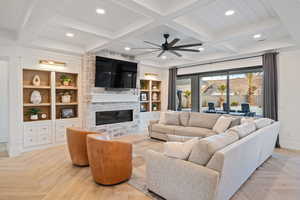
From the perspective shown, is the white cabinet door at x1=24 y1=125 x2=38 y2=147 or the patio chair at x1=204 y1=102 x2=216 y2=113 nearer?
the white cabinet door at x1=24 y1=125 x2=38 y2=147

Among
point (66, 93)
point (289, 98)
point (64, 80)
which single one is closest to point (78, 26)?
point (64, 80)

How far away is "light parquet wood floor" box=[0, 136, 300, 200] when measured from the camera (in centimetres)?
234

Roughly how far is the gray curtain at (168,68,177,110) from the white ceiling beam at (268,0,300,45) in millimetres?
4473

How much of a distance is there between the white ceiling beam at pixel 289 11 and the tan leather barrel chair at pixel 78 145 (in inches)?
142

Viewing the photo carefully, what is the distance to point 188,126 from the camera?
16.7ft

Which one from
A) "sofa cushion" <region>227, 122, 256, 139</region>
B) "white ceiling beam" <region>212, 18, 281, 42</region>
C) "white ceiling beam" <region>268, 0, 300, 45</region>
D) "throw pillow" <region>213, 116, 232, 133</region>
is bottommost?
"throw pillow" <region>213, 116, 232, 133</region>

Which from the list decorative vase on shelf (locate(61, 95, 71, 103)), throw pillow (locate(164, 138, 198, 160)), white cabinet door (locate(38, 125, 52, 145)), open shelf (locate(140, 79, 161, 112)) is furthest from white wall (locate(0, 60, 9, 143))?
throw pillow (locate(164, 138, 198, 160))

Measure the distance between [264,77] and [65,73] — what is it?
19.4 feet

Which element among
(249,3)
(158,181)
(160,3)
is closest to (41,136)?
(158,181)

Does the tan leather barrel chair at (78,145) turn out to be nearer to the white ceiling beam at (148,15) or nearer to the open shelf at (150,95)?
the white ceiling beam at (148,15)

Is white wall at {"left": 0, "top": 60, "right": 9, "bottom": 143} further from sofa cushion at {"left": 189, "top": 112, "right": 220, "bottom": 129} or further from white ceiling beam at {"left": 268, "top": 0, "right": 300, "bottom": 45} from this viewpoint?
white ceiling beam at {"left": 268, "top": 0, "right": 300, "bottom": 45}

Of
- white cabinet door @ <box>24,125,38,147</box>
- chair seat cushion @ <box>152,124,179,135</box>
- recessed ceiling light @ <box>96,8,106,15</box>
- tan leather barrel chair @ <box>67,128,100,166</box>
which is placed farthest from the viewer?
chair seat cushion @ <box>152,124,179,135</box>

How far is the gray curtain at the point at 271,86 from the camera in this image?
4.63m

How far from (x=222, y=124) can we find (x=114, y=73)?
363cm
